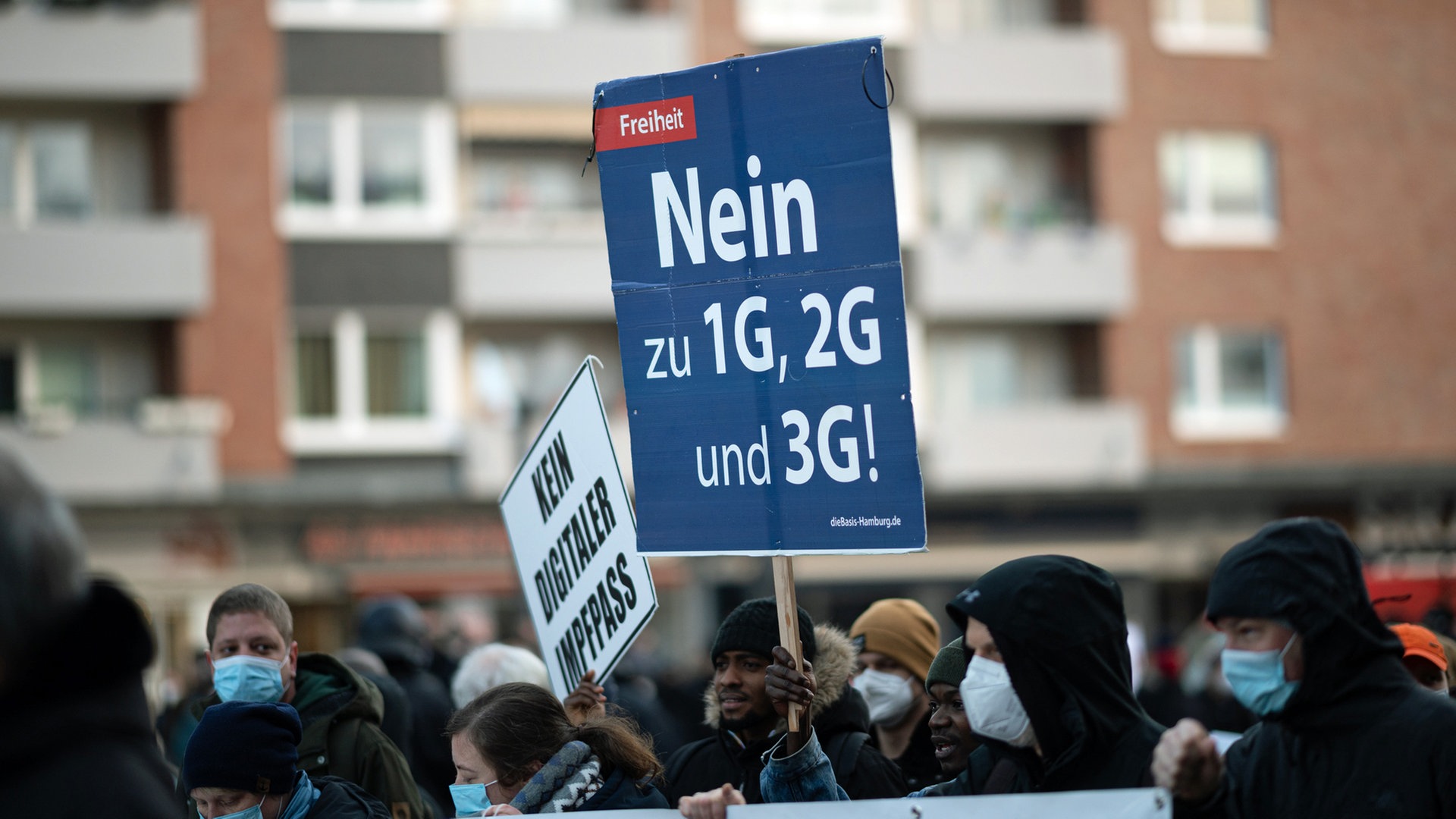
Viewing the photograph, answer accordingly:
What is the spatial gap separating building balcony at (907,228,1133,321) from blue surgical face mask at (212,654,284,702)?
21.1 meters

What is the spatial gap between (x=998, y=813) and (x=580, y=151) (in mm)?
22429

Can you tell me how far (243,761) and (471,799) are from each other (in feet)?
2.21

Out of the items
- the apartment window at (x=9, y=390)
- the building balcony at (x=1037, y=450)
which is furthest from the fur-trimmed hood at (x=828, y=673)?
the building balcony at (x=1037, y=450)

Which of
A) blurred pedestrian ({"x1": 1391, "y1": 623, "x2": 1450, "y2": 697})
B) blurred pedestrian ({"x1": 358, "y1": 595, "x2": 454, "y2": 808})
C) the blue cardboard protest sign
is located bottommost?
blurred pedestrian ({"x1": 358, "y1": 595, "x2": 454, "y2": 808})

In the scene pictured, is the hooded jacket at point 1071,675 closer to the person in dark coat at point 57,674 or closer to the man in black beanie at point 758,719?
the man in black beanie at point 758,719

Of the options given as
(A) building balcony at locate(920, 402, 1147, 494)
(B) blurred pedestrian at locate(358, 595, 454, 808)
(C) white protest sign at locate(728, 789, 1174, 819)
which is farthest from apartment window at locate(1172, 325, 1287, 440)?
(C) white protest sign at locate(728, 789, 1174, 819)

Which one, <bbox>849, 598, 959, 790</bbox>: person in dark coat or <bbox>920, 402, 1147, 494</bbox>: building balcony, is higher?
<bbox>849, 598, 959, 790</bbox>: person in dark coat

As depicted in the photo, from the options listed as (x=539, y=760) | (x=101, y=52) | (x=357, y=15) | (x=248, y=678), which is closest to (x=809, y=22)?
(x=357, y=15)

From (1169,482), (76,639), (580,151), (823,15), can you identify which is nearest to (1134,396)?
(1169,482)

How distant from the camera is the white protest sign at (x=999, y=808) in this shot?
3537 mm

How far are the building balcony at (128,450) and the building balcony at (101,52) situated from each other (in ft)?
14.0

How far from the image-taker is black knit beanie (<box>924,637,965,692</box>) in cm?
500

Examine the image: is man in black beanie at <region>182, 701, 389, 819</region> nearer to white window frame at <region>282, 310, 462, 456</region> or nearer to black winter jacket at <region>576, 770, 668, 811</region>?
black winter jacket at <region>576, 770, 668, 811</region>

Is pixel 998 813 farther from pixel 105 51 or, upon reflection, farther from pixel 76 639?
pixel 105 51
